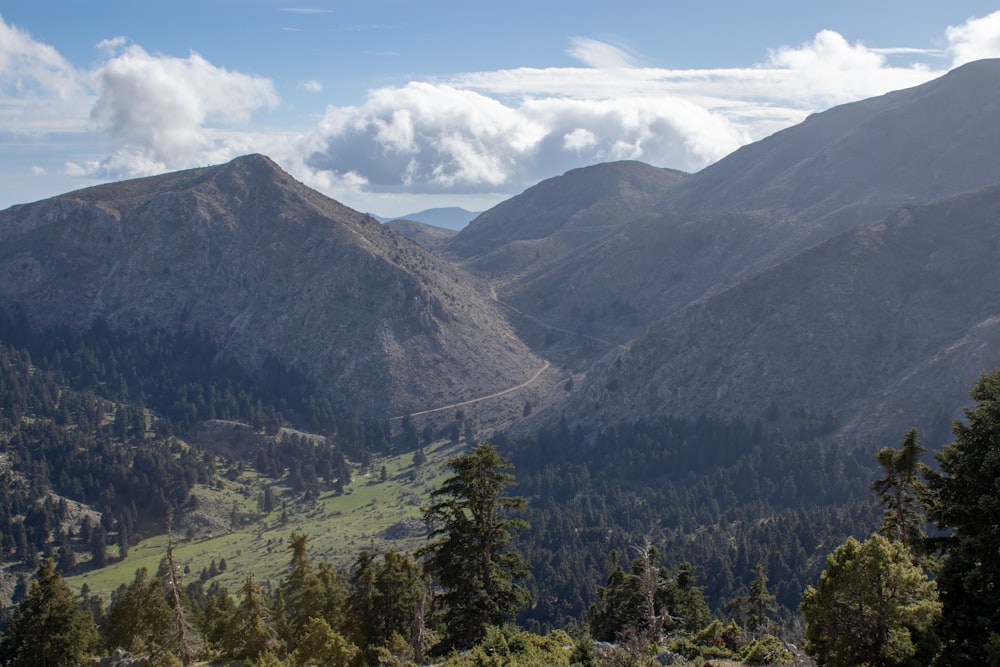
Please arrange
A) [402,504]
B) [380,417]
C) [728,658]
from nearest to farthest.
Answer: [728,658] → [402,504] → [380,417]

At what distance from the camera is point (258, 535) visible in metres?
142

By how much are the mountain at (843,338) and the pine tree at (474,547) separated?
121 m

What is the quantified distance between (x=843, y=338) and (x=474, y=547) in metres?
150

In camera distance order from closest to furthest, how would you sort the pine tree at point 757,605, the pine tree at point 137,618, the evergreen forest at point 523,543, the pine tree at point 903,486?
the evergreen forest at point 523,543 < the pine tree at point 903,486 < the pine tree at point 757,605 < the pine tree at point 137,618

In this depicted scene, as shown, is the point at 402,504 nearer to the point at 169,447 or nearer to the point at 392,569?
the point at 169,447

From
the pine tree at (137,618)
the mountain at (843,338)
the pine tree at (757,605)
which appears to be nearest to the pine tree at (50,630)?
the pine tree at (137,618)

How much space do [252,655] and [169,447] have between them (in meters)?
135

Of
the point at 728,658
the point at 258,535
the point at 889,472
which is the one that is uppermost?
the point at 889,472

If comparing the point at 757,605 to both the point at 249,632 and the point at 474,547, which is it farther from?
the point at 249,632

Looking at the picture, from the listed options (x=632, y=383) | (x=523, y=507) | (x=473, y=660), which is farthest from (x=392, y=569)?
(x=632, y=383)

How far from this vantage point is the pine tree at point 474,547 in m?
38.9

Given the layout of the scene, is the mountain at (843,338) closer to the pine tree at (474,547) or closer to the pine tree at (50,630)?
the pine tree at (474,547)

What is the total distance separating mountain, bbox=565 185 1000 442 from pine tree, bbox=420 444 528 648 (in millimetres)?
120788

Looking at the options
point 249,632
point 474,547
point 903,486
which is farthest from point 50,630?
point 903,486
